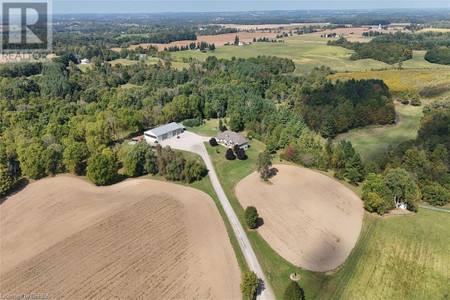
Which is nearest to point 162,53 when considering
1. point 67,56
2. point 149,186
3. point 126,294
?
point 67,56

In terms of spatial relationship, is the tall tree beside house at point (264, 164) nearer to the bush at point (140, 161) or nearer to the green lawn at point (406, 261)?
the green lawn at point (406, 261)

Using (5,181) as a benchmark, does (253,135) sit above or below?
above

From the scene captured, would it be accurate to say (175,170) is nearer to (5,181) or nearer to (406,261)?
(5,181)

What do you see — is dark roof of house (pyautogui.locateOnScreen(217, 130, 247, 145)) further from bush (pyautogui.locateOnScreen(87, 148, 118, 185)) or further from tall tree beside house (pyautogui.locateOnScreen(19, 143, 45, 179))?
tall tree beside house (pyautogui.locateOnScreen(19, 143, 45, 179))

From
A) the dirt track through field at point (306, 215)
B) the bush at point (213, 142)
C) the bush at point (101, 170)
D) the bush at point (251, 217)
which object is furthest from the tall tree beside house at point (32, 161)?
the bush at point (251, 217)

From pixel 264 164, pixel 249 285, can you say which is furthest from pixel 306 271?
pixel 264 164

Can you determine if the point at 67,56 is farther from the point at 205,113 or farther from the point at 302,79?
the point at 302,79
